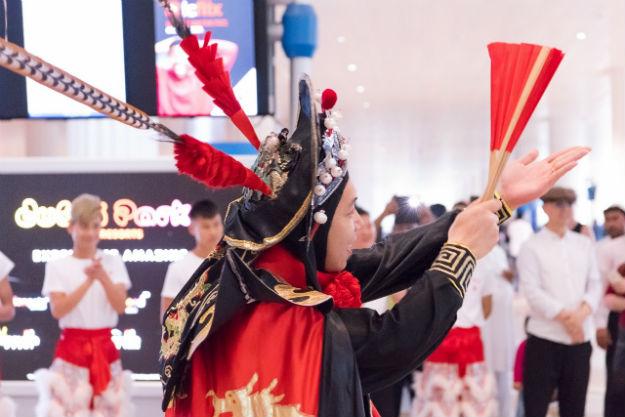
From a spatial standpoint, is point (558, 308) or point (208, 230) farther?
point (558, 308)

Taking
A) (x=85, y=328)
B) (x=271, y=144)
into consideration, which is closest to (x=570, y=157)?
(x=271, y=144)

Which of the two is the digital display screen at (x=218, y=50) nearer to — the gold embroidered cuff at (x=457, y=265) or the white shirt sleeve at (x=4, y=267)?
the white shirt sleeve at (x=4, y=267)

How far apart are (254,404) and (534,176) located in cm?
76

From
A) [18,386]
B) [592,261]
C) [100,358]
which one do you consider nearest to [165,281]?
[100,358]

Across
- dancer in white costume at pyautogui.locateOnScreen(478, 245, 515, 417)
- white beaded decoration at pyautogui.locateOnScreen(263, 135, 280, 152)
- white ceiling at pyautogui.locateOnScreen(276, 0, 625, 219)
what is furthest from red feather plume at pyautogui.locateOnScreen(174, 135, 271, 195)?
white ceiling at pyautogui.locateOnScreen(276, 0, 625, 219)

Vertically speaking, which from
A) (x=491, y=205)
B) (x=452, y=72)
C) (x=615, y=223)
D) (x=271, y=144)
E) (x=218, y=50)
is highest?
(x=452, y=72)

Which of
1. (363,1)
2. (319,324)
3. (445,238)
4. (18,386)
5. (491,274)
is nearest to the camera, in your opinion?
(319,324)

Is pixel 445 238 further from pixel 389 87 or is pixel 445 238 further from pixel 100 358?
pixel 389 87

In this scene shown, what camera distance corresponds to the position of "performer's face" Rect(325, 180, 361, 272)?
55.8 inches

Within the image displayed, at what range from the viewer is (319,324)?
4.29ft

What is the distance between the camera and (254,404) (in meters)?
1.29

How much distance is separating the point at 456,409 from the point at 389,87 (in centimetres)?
869

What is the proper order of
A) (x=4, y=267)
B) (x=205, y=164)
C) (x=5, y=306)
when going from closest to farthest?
(x=205, y=164) < (x=5, y=306) < (x=4, y=267)

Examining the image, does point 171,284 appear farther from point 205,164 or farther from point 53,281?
point 205,164
